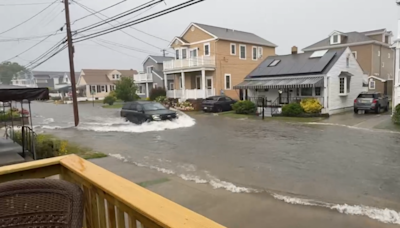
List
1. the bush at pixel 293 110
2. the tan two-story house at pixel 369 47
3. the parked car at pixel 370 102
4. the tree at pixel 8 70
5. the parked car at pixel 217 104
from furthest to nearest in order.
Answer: the tree at pixel 8 70 < the tan two-story house at pixel 369 47 < the parked car at pixel 217 104 < the bush at pixel 293 110 < the parked car at pixel 370 102

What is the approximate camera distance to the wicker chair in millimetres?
2062

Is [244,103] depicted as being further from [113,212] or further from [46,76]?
[46,76]

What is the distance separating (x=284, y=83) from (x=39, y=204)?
22532 mm

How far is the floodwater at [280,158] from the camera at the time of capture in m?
6.25

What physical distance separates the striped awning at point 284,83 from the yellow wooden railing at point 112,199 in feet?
68.7

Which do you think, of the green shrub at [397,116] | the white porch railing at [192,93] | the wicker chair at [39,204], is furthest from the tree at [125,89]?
the wicker chair at [39,204]

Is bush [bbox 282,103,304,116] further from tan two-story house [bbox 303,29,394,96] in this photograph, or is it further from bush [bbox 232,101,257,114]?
tan two-story house [bbox 303,29,394,96]

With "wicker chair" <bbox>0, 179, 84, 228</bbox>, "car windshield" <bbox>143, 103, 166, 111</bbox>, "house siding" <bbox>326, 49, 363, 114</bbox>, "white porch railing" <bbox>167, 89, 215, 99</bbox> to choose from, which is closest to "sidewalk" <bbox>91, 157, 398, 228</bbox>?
"wicker chair" <bbox>0, 179, 84, 228</bbox>

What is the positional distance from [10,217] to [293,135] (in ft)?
42.3

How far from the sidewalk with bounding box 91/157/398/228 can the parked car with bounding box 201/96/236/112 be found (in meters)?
18.9

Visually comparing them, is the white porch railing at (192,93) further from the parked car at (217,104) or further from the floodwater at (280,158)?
the floodwater at (280,158)

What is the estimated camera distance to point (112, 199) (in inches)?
75.9

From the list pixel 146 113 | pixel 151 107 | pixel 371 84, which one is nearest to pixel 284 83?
pixel 151 107

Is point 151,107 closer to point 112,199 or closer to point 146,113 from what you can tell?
point 146,113
